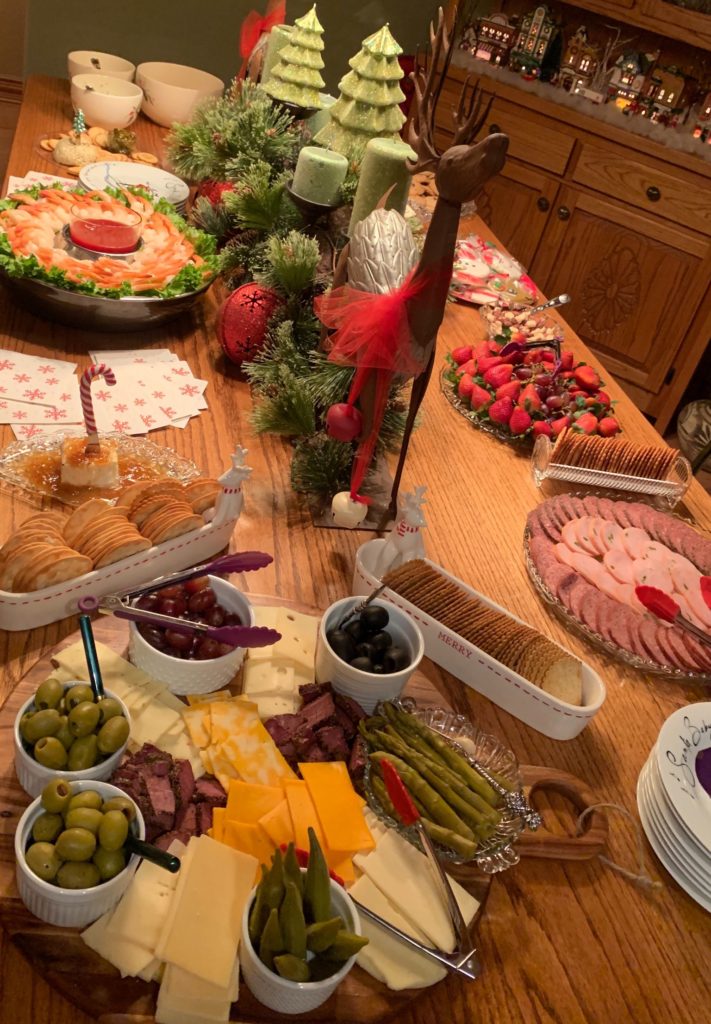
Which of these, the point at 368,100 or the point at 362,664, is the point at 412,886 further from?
the point at 368,100

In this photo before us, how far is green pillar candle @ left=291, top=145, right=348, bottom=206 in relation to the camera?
5.43 feet

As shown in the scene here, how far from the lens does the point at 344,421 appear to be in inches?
52.2

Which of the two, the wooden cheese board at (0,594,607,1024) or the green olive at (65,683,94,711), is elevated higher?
the green olive at (65,683,94,711)

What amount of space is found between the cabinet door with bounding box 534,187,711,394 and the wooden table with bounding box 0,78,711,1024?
1878mm

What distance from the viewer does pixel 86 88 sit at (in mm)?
2484

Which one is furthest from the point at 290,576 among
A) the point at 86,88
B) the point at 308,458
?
the point at 86,88

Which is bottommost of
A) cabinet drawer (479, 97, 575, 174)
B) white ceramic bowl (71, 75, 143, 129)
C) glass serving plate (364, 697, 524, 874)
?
glass serving plate (364, 697, 524, 874)

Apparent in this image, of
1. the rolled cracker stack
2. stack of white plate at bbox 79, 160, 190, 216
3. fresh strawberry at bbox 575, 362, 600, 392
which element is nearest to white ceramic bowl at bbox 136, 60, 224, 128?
stack of white plate at bbox 79, 160, 190, 216

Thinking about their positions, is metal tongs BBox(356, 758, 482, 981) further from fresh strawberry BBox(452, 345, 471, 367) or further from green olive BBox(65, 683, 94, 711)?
fresh strawberry BBox(452, 345, 471, 367)

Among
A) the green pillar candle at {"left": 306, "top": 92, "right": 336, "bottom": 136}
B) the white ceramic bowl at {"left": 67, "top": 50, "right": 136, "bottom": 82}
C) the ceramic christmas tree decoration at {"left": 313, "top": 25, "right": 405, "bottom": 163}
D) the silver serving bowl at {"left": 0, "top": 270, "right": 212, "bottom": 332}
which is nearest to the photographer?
the silver serving bowl at {"left": 0, "top": 270, "right": 212, "bottom": 332}

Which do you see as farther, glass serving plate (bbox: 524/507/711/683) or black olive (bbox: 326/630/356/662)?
glass serving plate (bbox: 524/507/711/683)

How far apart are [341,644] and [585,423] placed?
93 centimetres

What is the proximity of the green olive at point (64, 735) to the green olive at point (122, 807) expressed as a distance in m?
0.09

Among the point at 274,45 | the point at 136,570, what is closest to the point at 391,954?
the point at 136,570
